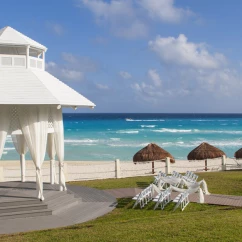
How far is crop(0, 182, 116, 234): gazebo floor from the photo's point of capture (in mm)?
10227

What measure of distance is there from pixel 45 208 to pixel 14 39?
5462 mm

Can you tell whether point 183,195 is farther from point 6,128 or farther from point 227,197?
point 6,128

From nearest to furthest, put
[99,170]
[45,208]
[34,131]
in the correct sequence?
[45,208] → [34,131] → [99,170]

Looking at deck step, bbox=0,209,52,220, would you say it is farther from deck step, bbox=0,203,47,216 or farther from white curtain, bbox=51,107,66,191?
white curtain, bbox=51,107,66,191

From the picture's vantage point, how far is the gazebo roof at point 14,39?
38.8ft

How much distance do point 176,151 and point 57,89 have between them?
114 ft

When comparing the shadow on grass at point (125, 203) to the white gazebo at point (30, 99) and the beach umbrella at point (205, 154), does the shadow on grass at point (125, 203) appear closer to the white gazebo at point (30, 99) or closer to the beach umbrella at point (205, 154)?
the white gazebo at point (30, 99)

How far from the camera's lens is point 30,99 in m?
11.1

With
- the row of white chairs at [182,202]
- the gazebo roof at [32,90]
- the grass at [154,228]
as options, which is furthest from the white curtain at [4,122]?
the row of white chairs at [182,202]

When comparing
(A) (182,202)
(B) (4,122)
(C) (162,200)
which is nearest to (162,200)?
(C) (162,200)

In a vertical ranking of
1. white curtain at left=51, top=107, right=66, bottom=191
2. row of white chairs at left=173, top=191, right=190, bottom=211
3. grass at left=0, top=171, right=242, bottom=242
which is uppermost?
white curtain at left=51, top=107, right=66, bottom=191

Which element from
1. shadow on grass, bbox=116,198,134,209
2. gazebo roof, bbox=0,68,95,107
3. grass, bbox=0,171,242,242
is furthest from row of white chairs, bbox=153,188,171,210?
gazebo roof, bbox=0,68,95,107

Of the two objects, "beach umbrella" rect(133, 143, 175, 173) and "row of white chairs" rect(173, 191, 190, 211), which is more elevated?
"beach umbrella" rect(133, 143, 175, 173)

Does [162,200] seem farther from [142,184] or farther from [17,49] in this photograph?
[17,49]
